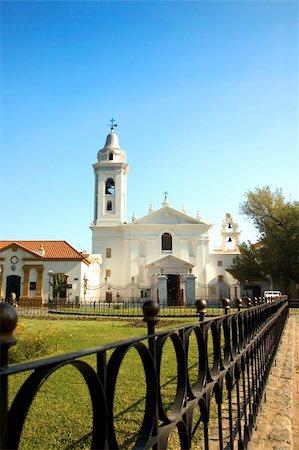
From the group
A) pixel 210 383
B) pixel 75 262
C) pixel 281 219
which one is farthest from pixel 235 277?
pixel 210 383

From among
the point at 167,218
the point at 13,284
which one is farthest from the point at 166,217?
the point at 13,284

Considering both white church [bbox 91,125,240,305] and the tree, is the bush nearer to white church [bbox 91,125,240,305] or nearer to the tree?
the tree

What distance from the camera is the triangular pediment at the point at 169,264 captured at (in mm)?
35906

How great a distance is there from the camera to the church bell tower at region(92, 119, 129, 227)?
132 feet

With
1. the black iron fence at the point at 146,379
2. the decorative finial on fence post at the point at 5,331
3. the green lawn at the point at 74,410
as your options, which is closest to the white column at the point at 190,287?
the green lawn at the point at 74,410

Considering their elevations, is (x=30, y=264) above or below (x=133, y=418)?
above

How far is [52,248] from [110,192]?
998cm

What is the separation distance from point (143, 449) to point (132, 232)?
1501 inches

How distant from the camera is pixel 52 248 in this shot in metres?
34.0

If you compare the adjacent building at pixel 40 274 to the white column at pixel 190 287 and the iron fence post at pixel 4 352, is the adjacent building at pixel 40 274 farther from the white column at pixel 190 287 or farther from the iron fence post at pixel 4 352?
the iron fence post at pixel 4 352

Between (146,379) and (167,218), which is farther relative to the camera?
(167,218)

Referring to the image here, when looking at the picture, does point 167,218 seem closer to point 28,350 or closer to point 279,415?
point 28,350

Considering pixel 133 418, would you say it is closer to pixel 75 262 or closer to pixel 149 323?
pixel 149 323

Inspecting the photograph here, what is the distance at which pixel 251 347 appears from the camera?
12.1 ft
